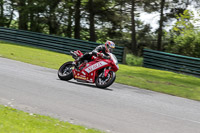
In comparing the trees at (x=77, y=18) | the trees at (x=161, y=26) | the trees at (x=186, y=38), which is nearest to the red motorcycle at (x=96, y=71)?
the trees at (x=186, y=38)

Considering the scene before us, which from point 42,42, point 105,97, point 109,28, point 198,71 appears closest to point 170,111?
point 105,97

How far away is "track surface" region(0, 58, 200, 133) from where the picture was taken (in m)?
6.11

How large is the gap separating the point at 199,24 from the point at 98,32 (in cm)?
1360

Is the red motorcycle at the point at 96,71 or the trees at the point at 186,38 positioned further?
the trees at the point at 186,38

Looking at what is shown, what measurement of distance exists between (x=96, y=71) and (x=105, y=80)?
1.53 feet

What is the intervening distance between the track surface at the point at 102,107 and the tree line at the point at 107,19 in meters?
18.0

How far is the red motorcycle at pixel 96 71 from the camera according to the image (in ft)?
33.7

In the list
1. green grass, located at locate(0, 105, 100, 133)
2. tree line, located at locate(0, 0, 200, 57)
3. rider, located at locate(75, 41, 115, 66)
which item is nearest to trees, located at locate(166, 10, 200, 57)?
tree line, located at locate(0, 0, 200, 57)

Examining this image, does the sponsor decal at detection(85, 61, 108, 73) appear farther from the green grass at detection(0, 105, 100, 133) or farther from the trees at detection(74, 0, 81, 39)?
the trees at detection(74, 0, 81, 39)

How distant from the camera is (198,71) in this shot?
20156 mm

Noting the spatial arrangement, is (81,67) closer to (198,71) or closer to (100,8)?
(198,71)

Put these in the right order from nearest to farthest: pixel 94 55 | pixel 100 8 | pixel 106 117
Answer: pixel 106 117, pixel 94 55, pixel 100 8

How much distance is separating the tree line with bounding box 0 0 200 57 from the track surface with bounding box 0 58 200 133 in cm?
1804

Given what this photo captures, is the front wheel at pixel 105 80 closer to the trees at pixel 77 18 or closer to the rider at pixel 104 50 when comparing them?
the rider at pixel 104 50
